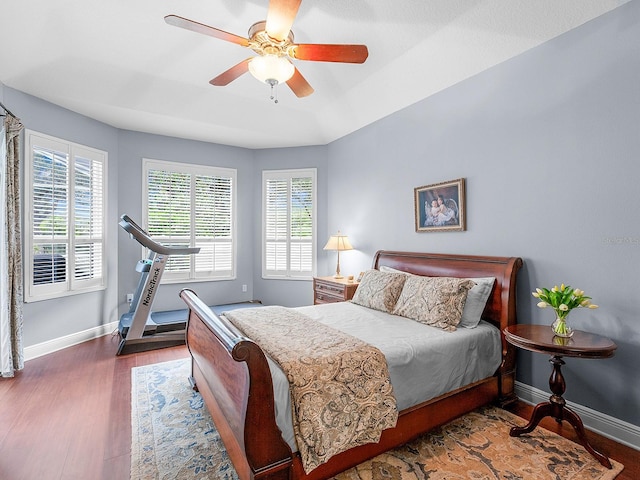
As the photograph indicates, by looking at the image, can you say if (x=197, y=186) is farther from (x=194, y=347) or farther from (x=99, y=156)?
(x=194, y=347)

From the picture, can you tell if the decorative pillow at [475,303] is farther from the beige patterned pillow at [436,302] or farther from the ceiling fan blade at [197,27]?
the ceiling fan blade at [197,27]

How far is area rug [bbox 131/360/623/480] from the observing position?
1.88 meters

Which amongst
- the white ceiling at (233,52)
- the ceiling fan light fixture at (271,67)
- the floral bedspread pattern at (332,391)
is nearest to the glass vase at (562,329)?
the floral bedspread pattern at (332,391)

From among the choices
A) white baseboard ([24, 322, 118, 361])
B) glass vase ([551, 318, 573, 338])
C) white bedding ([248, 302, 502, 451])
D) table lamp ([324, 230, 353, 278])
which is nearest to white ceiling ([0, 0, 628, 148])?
table lamp ([324, 230, 353, 278])

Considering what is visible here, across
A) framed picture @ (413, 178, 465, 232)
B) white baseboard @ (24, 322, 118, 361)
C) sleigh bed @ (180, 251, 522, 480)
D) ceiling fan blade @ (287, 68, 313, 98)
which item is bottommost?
white baseboard @ (24, 322, 118, 361)

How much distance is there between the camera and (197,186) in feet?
17.4

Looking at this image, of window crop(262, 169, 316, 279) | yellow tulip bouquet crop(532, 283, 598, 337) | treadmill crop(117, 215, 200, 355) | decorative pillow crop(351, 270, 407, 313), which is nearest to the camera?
yellow tulip bouquet crop(532, 283, 598, 337)

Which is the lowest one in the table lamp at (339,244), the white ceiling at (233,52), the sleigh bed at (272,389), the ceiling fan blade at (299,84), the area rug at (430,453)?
the area rug at (430,453)

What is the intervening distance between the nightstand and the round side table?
6.63 ft

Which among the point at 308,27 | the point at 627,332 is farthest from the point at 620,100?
the point at 308,27

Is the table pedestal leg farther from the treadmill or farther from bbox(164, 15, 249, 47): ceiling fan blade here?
the treadmill

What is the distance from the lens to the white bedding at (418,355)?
78.2 inches

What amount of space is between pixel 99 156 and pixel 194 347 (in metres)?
3.35

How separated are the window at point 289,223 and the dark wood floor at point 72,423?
2.56m
